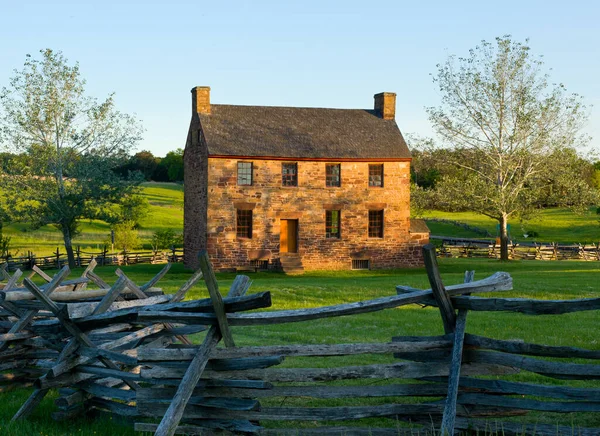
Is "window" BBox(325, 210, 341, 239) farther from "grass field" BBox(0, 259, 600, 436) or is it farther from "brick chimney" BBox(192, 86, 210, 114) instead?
"brick chimney" BBox(192, 86, 210, 114)

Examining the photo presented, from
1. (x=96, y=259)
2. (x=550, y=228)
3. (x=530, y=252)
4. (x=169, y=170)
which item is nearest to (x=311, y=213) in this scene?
(x=96, y=259)

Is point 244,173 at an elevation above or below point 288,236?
above

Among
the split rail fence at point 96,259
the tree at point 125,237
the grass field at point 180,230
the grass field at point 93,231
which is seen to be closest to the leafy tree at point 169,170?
the grass field at point 93,231

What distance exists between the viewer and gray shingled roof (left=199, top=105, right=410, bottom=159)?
35156 mm

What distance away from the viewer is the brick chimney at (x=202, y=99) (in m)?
36.0

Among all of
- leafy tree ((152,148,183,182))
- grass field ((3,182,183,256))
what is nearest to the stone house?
grass field ((3,182,183,256))

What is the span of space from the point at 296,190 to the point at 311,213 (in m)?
1.30

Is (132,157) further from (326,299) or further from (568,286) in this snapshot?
(568,286)

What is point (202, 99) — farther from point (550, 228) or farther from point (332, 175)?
point (550, 228)

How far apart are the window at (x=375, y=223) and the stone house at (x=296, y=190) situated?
0.05 metres

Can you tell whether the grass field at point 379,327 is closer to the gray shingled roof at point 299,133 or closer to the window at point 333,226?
the window at point 333,226

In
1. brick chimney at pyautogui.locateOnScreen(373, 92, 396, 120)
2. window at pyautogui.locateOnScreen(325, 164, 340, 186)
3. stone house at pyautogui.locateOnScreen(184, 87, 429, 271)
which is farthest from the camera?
brick chimney at pyautogui.locateOnScreen(373, 92, 396, 120)

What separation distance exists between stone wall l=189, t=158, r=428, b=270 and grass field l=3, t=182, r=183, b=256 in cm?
1294

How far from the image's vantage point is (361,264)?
36.8 meters
